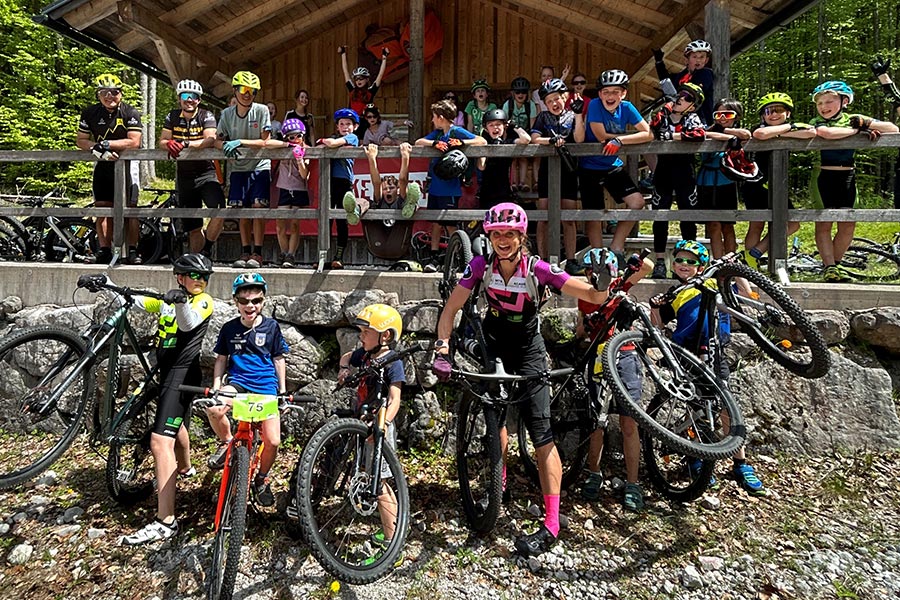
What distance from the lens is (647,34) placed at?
977cm

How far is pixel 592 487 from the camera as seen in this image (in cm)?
483

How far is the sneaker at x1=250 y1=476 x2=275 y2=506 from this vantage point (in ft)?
13.8

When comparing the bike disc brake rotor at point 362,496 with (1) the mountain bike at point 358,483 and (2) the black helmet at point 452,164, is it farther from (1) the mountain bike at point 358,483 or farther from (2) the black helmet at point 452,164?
(2) the black helmet at point 452,164

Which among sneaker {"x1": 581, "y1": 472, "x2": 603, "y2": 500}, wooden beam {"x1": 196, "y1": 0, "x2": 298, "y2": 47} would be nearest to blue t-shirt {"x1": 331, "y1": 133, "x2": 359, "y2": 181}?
sneaker {"x1": 581, "y1": 472, "x2": 603, "y2": 500}

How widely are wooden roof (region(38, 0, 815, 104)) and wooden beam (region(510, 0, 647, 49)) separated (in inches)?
0.7

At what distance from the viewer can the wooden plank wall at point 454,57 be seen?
10688mm

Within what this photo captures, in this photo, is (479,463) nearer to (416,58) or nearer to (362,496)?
(362,496)

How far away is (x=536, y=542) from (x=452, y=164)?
343 centimetres

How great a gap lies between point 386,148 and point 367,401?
9.77ft

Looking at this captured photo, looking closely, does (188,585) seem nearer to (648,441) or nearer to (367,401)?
(367,401)

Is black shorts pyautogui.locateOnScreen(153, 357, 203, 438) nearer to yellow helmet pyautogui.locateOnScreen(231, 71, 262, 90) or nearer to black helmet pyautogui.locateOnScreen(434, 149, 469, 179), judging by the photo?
black helmet pyautogui.locateOnScreen(434, 149, 469, 179)

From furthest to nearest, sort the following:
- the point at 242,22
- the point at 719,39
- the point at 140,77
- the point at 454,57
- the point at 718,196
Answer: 1. the point at 140,77
2. the point at 454,57
3. the point at 242,22
4. the point at 719,39
5. the point at 718,196

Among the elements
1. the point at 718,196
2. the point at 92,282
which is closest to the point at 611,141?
the point at 718,196

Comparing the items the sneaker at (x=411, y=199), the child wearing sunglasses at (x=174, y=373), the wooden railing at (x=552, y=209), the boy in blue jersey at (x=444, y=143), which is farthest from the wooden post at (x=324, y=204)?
the child wearing sunglasses at (x=174, y=373)
